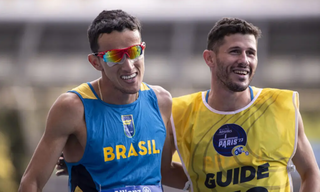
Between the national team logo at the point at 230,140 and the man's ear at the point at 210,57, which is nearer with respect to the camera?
the national team logo at the point at 230,140

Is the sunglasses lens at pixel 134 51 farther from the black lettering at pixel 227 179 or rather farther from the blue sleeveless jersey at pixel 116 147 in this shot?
the black lettering at pixel 227 179

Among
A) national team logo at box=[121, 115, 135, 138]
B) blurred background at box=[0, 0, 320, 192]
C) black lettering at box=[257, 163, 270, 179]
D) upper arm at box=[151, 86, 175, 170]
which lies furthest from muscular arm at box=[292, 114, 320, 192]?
blurred background at box=[0, 0, 320, 192]

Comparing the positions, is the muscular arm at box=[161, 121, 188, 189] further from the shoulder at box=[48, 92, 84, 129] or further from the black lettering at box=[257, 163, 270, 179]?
the shoulder at box=[48, 92, 84, 129]

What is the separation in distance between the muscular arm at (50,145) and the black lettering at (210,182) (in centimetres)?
84

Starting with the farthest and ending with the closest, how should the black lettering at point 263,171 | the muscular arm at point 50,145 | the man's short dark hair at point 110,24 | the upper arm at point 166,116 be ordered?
the upper arm at point 166,116 < the black lettering at point 263,171 < the man's short dark hair at point 110,24 < the muscular arm at point 50,145

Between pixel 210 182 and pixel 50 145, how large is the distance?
0.93 m

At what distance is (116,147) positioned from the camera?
7.23ft

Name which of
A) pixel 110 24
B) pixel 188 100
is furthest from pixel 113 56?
pixel 188 100

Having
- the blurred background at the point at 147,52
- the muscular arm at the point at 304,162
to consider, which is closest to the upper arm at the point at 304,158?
the muscular arm at the point at 304,162

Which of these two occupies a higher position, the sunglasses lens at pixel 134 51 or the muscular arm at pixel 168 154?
the sunglasses lens at pixel 134 51

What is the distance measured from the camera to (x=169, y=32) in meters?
4.81

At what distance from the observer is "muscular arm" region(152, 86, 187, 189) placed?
253 centimetres

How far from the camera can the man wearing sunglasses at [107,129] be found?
2.14 metres

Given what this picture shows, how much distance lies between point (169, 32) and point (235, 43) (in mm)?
2372
